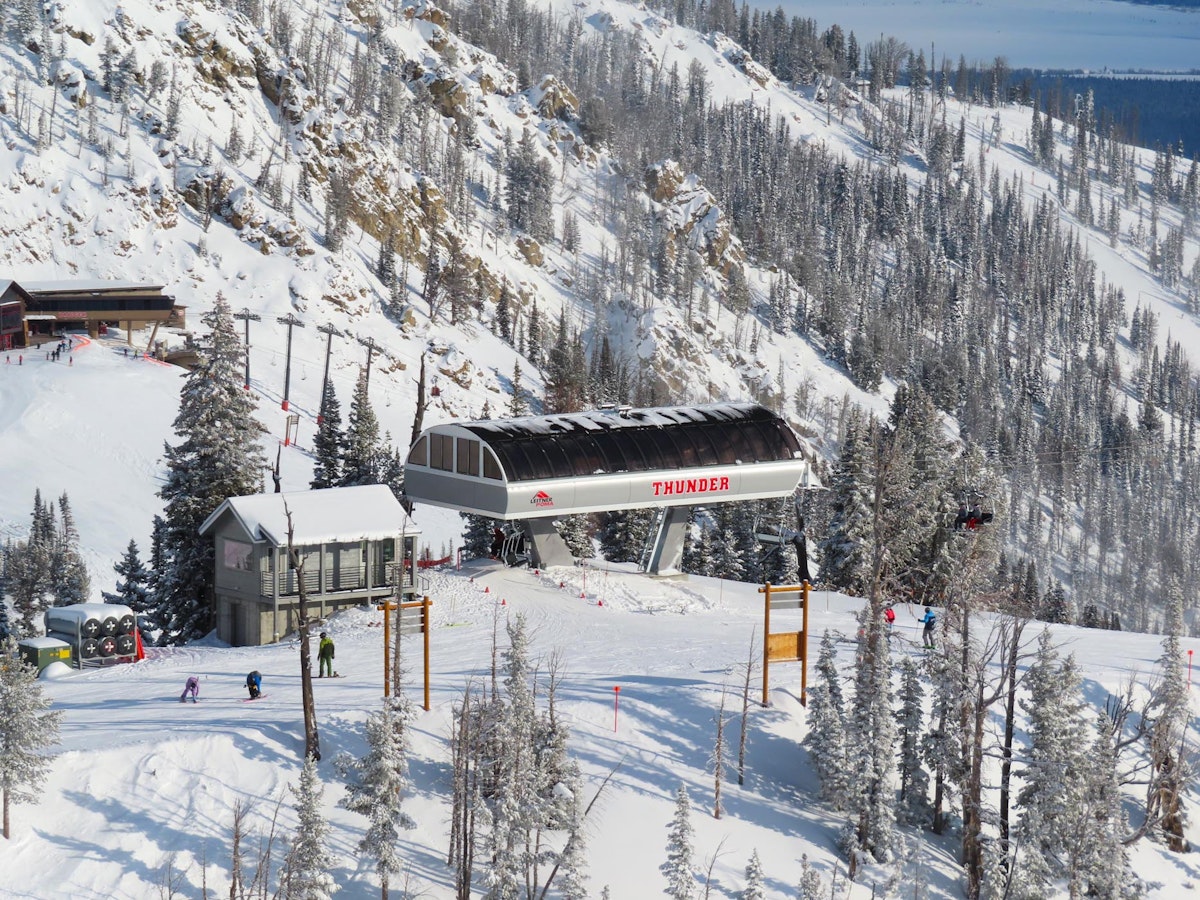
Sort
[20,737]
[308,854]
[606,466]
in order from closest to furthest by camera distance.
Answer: [308,854], [20,737], [606,466]

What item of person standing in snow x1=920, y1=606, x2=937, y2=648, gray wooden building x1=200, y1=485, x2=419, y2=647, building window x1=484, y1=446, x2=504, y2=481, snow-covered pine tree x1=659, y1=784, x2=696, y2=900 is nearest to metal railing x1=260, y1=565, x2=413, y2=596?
gray wooden building x1=200, y1=485, x2=419, y2=647

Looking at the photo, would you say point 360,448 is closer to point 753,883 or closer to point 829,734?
point 829,734

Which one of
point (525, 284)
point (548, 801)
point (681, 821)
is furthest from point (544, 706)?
point (525, 284)

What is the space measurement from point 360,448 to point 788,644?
29.8m

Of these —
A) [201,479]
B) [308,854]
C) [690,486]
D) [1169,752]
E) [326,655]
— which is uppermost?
[690,486]

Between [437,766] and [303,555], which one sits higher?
[303,555]

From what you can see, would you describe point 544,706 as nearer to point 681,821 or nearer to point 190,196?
point 681,821

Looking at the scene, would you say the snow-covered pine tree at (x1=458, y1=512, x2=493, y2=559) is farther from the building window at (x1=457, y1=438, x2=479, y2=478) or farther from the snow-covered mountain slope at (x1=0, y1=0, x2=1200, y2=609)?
the building window at (x1=457, y1=438, x2=479, y2=478)

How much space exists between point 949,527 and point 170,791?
40453mm

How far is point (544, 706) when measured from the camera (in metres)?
43.8

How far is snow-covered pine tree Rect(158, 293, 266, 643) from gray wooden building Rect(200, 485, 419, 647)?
5.97 ft

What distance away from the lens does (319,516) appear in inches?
2146

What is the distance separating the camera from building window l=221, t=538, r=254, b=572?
54000 mm

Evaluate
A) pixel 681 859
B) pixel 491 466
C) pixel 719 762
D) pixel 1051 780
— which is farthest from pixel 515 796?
pixel 491 466
